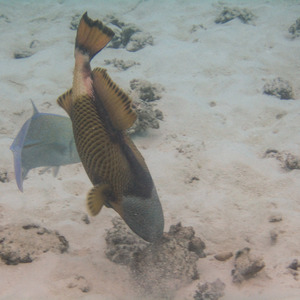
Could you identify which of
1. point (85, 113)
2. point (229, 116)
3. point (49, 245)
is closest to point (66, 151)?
point (49, 245)

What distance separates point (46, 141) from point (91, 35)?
175cm

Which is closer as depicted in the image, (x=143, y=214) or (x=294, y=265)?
(x=143, y=214)

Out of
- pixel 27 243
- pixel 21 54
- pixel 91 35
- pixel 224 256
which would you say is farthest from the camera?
pixel 21 54

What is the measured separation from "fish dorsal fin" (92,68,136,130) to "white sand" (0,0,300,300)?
51.9 inches

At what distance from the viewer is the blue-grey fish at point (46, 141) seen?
2.99m

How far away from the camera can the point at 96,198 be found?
155 centimetres

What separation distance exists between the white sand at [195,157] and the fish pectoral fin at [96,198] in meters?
0.85

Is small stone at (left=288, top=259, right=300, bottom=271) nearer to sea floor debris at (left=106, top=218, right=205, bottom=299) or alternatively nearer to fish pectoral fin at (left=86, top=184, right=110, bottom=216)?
sea floor debris at (left=106, top=218, right=205, bottom=299)

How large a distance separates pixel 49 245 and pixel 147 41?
8082 mm

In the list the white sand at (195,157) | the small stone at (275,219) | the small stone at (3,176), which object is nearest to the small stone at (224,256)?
the white sand at (195,157)

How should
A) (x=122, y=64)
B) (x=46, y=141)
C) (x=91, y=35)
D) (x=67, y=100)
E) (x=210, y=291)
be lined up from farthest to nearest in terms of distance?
(x=122, y=64), (x=46, y=141), (x=210, y=291), (x=67, y=100), (x=91, y=35)

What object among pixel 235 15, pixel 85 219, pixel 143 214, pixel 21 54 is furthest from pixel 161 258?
pixel 235 15

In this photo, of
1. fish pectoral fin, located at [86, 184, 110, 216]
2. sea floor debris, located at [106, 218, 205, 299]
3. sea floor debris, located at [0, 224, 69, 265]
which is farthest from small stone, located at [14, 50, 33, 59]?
fish pectoral fin, located at [86, 184, 110, 216]

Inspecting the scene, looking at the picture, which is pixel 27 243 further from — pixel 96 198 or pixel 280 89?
pixel 280 89
